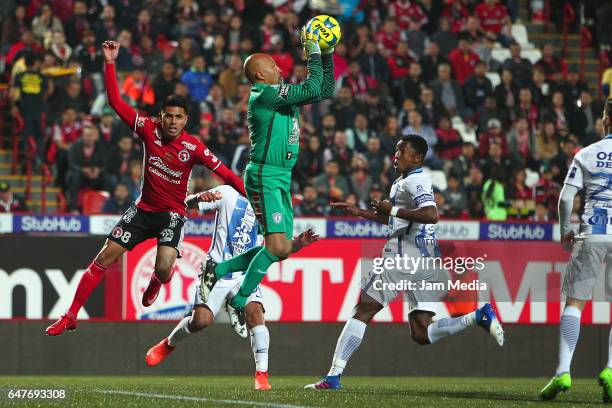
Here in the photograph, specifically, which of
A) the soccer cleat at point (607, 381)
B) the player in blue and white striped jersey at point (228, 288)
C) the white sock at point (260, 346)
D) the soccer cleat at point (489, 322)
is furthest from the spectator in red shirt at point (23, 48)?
the soccer cleat at point (607, 381)

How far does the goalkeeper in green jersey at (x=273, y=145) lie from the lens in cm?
1060

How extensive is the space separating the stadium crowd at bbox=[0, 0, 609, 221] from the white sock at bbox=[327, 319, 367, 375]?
22.4 ft

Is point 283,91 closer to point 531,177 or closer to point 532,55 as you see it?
point 531,177

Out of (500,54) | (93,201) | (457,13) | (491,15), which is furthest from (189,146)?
(491,15)

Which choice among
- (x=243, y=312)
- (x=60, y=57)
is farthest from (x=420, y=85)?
(x=243, y=312)

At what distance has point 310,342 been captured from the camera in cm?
1675

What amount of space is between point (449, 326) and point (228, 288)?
8.12 feet

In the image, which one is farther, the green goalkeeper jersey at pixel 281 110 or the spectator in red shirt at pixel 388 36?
the spectator in red shirt at pixel 388 36

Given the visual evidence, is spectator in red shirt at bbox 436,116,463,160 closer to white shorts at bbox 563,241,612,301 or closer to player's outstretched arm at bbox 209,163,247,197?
player's outstretched arm at bbox 209,163,247,197

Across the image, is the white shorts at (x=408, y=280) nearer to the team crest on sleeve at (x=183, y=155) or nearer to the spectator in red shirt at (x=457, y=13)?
the team crest on sleeve at (x=183, y=155)

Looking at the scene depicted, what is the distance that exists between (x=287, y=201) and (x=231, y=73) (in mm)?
10897

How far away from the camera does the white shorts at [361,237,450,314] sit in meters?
11.2

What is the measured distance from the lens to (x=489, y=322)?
1087 centimetres

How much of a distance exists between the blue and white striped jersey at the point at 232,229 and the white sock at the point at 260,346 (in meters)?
0.82
